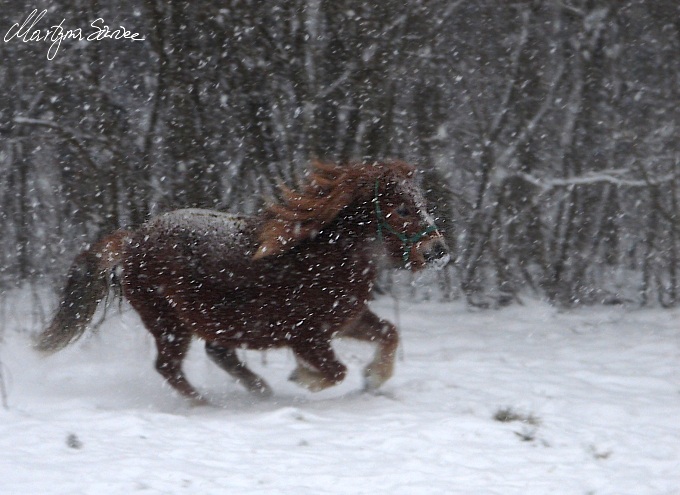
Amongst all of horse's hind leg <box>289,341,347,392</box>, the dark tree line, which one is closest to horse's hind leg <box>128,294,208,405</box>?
horse's hind leg <box>289,341,347,392</box>

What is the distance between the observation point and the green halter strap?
5.29 metres

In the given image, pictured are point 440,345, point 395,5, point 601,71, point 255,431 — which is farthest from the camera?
point 601,71

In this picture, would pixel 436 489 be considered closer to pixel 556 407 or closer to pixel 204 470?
pixel 204 470

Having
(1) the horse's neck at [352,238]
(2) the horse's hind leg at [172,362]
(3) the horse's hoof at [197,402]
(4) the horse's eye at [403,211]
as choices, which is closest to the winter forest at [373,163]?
(2) the horse's hind leg at [172,362]

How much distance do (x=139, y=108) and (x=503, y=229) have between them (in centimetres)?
386

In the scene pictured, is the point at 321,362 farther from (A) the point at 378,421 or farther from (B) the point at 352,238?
(B) the point at 352,238

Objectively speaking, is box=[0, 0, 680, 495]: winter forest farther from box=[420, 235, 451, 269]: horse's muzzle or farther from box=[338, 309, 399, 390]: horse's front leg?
box=[420, 235, 451, 269]: horse's muzzle

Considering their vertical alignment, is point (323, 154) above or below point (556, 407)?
above

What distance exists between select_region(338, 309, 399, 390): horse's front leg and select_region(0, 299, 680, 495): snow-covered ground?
0.52 ft

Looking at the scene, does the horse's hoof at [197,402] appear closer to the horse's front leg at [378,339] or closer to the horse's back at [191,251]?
the horse's back at [191,251]

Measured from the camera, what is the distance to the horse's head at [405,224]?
5.27m

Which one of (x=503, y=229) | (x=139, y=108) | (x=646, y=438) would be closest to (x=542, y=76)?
(x=503, y=229)

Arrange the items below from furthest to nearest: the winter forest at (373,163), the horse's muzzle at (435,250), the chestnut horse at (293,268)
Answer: the winter forest at (373,163) → the chestnut horse at (293,268) → the horse's muzzle at (435,250)

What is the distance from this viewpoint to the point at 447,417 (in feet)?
16.4
